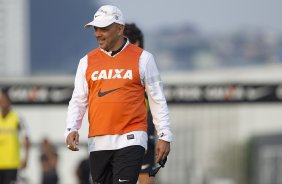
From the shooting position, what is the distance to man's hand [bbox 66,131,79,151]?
422 inches

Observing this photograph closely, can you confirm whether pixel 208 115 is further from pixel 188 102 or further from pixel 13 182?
pixel 13 182

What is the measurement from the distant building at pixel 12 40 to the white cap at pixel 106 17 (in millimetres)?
61325

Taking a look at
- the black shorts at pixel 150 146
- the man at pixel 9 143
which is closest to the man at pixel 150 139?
the black shorts at pixel 150 146

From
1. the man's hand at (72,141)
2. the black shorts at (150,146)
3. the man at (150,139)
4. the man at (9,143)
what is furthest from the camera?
the man at (9,143)

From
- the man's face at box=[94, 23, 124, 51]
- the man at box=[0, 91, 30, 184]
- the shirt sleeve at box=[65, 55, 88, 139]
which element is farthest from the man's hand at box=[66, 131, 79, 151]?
the man at box=[0, 91, 30, 184]

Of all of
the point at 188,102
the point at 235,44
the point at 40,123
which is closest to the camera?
the point at 188,102

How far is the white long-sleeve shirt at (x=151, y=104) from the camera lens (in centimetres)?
1088

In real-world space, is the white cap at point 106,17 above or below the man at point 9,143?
above

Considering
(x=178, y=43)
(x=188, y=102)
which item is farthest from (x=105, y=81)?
(x=178, y=43)

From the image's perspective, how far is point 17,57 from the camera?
80.2m

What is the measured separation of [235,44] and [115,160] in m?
117

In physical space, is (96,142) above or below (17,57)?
above

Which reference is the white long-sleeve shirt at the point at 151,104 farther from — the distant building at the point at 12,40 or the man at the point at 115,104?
the distant building at the point at 12,40

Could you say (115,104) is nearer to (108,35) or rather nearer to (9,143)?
(108,35)
